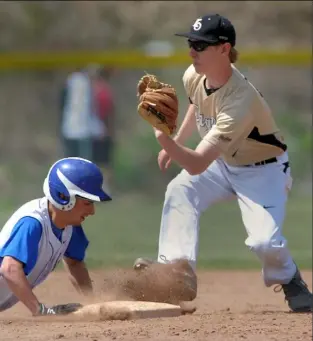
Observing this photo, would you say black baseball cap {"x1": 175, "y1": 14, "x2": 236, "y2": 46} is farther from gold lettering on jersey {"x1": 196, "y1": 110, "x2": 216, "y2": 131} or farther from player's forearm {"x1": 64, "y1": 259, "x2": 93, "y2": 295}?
player's forearm {"x1": 64, "y1": 259, "x2": 93, "y2": 295}

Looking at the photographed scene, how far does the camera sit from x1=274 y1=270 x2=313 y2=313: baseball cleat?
5.82 meters

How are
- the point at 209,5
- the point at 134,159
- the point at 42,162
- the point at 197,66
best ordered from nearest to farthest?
the point at 197,66 → the point at 134,159 → the point at 42,162 → the point at 209,5

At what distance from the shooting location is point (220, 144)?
5.56m

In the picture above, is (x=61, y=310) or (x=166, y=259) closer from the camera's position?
(x=61, y=310)

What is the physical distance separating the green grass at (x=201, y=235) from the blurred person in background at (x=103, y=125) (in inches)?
64.3

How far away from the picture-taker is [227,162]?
5973 millimetres

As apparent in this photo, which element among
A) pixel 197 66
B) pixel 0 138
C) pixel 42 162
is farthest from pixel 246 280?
pixel 0 138

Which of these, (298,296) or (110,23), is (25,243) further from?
(110,23)

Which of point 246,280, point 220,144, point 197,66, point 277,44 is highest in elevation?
point 277,44

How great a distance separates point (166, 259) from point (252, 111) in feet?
3.25

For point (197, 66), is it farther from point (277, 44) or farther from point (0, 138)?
point (277, 44)

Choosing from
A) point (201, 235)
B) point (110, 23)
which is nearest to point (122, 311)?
point (201, 235)

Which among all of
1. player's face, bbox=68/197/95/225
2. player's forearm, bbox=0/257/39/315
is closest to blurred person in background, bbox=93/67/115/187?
player's face, bbox=68/197/95/225

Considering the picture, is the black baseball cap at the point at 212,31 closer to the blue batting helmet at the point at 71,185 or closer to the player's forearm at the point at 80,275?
the blue batting helmet at the point at 71,185
